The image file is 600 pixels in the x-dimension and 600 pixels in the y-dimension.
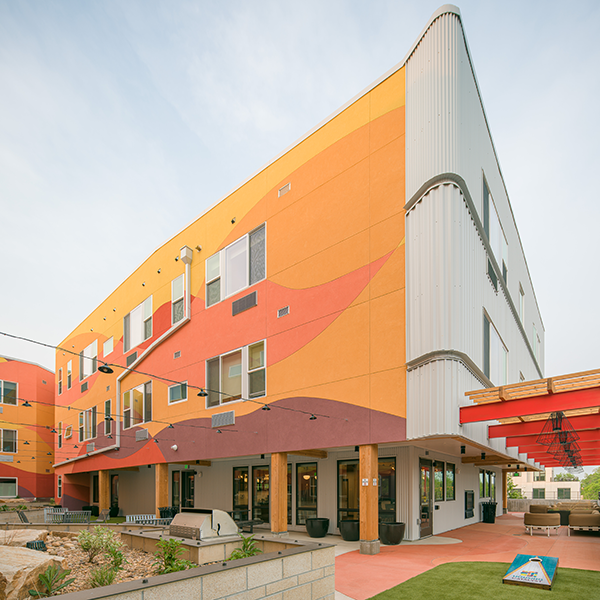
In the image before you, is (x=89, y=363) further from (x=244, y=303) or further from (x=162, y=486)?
(x=244, y=303)

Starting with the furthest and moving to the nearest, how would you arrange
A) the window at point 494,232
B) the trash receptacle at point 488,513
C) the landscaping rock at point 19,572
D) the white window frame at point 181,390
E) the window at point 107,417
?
the window at point 107,417, the trash receptacle at point 488,513, the white window frame at point 181,390, the window at point 494,232, the landscaping rock at point 19,572

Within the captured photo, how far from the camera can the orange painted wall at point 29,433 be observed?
39.5 meters

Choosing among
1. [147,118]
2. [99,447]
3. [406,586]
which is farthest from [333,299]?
[147,118]

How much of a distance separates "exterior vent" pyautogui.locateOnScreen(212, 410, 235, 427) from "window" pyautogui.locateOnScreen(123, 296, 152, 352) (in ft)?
25.2

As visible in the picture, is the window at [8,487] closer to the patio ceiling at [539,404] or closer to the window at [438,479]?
the window at [438,479]

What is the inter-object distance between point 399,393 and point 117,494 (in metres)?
26.0

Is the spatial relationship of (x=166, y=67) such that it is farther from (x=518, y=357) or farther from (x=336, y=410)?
(x=518, y=357)

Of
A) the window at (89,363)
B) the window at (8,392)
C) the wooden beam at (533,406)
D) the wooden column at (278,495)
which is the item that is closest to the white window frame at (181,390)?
the wooden column at (278,495)

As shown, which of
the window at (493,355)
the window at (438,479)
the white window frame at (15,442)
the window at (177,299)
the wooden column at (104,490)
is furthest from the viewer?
the white window frame at (15,442)

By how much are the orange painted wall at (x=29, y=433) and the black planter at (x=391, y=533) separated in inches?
1303

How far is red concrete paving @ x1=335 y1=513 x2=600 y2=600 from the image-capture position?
948cm

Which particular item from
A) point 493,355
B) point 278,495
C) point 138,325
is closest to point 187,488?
point 138,325

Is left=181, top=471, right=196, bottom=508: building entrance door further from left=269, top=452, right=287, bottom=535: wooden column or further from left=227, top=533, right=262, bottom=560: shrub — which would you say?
left=227, top=533, right=262, bottom=560: shrub

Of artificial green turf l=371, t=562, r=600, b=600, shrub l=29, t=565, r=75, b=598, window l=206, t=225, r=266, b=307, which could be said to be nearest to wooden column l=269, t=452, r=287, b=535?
artificial green turf l=371, t=562, r=600, b=600
